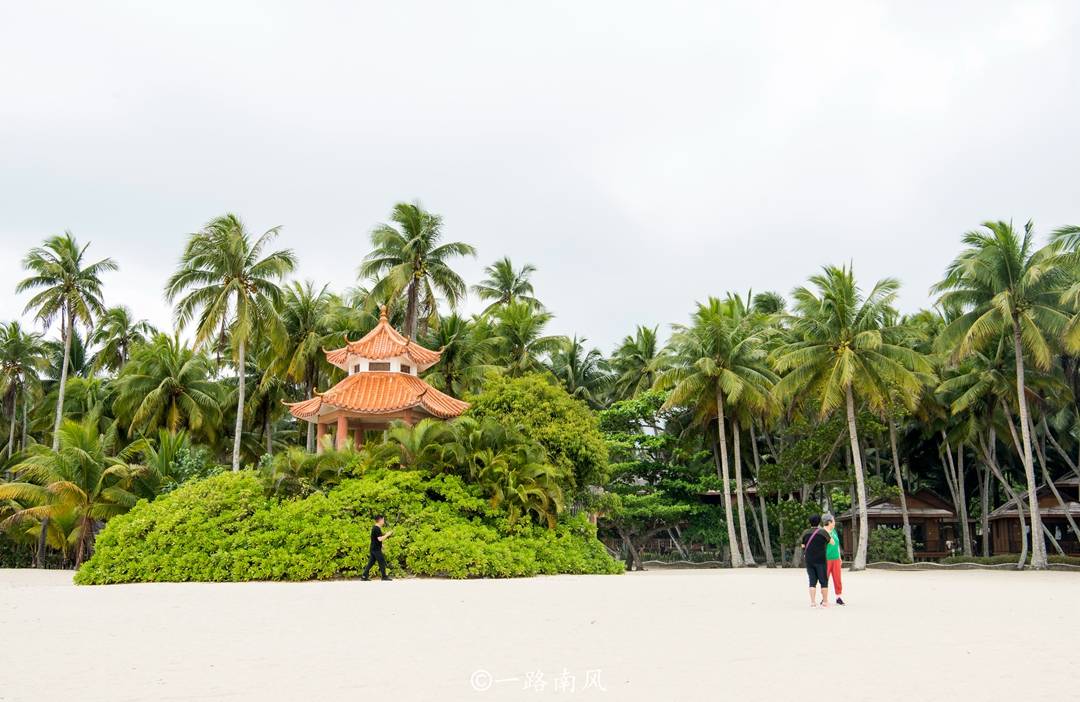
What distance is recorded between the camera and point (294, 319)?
36562 mm

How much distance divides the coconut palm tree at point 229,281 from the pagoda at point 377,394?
5593 millimetres

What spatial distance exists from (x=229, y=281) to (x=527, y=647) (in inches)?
1017

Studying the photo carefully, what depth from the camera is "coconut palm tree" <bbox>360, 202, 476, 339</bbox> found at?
111 ft

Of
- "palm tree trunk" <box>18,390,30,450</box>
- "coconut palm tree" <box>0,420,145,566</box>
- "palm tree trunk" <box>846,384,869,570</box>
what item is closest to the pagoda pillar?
"coconut palm tree" <box>0,420,145,566</box>

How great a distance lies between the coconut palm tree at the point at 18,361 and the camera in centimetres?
4291

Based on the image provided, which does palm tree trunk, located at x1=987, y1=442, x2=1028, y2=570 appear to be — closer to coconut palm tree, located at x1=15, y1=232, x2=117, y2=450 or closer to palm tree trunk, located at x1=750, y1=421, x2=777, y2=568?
palm tree trunk, located at x1=750, y1=421, x2=777, y2=568

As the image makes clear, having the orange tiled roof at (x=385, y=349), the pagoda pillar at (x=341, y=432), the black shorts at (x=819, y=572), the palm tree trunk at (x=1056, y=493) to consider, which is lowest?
the black shorts at (x=819, y=572)

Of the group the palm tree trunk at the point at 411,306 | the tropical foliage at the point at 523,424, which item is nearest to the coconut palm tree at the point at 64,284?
the tropical foliage at the point at 523,424

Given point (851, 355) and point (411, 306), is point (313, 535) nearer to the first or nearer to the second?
point (411, 306)

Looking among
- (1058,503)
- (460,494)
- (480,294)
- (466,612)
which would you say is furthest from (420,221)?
(1058,503)

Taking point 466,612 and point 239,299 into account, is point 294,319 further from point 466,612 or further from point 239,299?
point 466,612

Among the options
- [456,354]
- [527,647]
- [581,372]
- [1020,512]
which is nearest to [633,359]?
[581,372]

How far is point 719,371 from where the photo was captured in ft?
110

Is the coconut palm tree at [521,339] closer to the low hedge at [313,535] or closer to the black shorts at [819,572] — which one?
the low hedge at [313,535]
